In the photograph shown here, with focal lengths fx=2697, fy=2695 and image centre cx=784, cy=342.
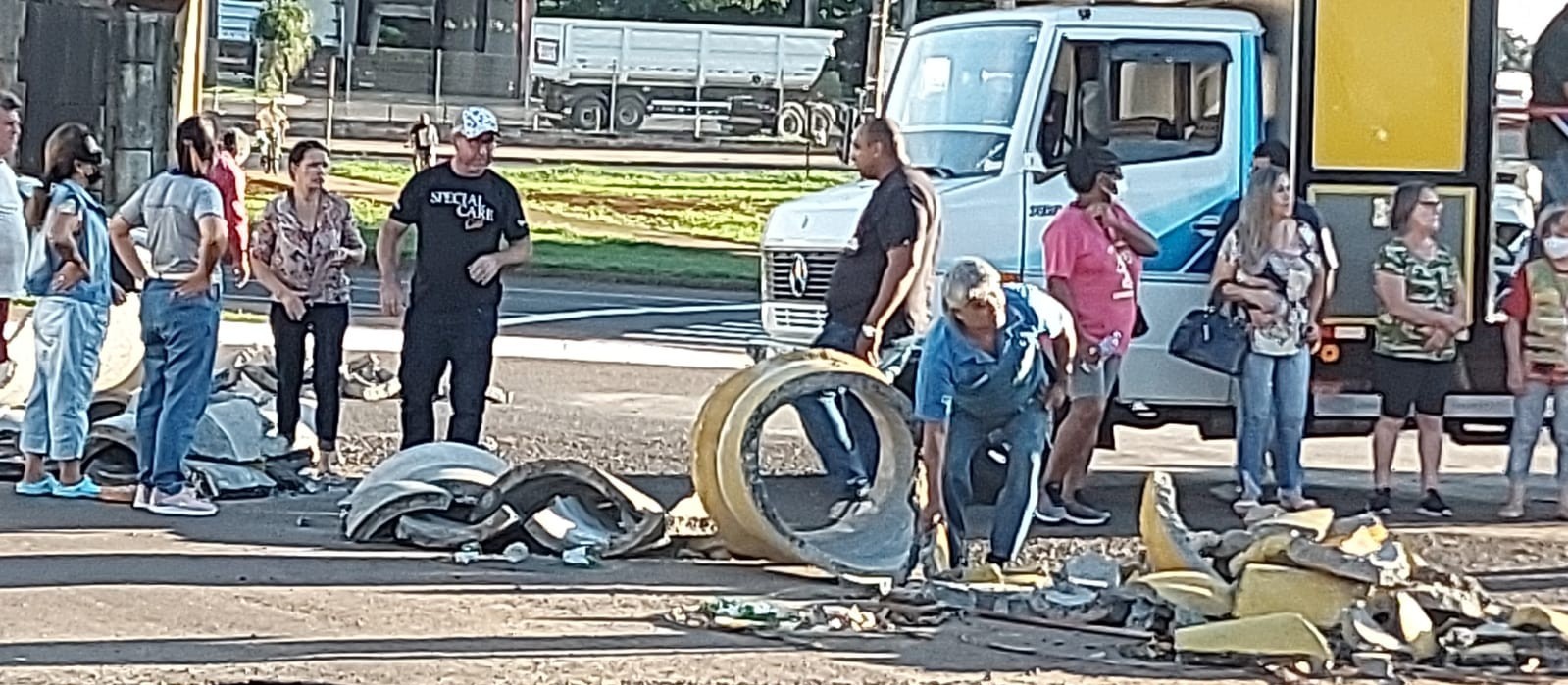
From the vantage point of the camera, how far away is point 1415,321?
12.7m

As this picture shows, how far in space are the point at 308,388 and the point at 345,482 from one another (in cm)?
200

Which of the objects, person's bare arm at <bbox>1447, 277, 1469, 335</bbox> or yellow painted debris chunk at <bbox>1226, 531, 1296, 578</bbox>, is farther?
person's bare arm at <bbox>1447, 277, 1469, 335</bbox>

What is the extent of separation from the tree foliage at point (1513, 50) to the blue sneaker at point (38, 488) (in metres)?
7.24

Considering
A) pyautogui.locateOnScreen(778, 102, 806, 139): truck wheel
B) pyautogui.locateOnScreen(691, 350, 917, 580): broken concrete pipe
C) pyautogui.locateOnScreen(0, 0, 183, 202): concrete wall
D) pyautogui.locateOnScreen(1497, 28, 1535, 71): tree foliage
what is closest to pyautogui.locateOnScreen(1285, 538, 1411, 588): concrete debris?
pyautogui.locateOnScreen(691, 350, 917, 580): broken concrete pipe

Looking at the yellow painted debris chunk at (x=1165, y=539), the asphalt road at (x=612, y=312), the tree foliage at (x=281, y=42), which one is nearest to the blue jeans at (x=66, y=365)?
the yellow painted debris chunk at (x=1165, y=539)

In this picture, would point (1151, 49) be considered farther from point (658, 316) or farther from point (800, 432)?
point (658, 316)

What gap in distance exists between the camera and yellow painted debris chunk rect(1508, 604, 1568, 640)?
9.25 meters

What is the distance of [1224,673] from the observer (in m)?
8.77

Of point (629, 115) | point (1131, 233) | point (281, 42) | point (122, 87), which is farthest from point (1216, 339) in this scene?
point (629, 115)

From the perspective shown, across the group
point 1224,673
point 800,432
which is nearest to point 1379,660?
point 1224,673

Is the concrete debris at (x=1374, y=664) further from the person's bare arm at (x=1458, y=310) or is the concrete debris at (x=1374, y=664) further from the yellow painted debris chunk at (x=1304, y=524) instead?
the person's bare arm at (x=1458, y=310)

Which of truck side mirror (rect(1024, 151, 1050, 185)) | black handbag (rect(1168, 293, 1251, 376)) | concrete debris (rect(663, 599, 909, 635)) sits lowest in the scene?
concrete debris (rect(663, 599, 909, 635))

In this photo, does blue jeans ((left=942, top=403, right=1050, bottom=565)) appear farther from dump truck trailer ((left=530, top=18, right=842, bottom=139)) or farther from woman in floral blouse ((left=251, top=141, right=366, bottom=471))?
dump truck trailer ((left=530, top=18, right=842, bottom=139))

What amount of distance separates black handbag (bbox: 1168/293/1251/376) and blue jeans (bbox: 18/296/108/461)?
5020 millimetres
